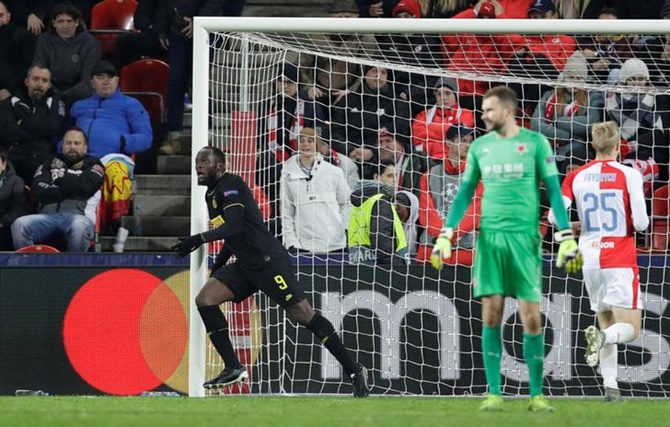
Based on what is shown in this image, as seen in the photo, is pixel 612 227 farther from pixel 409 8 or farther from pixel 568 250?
pixel 409 8

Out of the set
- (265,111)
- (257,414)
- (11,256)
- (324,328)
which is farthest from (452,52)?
(257,414)

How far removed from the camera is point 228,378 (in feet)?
38.2

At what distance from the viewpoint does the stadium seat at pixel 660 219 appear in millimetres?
13430

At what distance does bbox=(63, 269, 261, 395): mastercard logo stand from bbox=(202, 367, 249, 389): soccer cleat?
4.18ft

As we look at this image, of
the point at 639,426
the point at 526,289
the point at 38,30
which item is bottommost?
the point at 639,426

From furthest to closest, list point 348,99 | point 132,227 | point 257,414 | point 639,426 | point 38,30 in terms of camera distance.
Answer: point 38,30 → point 132,227 → point 348,99 → point 257,414 → point 639,426

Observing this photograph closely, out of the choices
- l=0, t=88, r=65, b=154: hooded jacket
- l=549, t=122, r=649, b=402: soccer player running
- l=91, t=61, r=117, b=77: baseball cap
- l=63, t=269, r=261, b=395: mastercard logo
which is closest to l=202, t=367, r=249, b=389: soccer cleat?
l=63, t=269, r=261, b=395: mastercard logo

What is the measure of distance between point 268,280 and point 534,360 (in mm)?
2935

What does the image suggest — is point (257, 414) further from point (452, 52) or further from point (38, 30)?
point (38, 30)

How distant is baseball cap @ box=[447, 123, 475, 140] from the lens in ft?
44.7

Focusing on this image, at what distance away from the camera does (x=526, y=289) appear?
934cm

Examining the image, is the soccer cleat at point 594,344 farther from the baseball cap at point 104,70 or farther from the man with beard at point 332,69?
the baseball cap at point 104,70

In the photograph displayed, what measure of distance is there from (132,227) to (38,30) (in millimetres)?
3338

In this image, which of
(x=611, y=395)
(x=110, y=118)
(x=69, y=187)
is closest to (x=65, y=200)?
(x=69, y=187)
